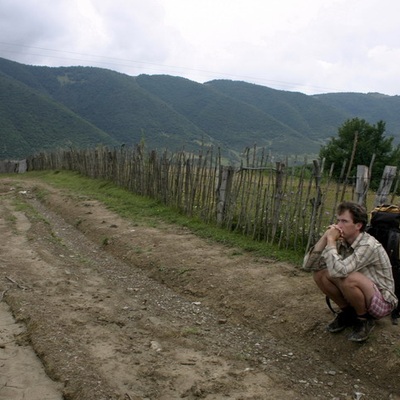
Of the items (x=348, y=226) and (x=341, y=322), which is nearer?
(x=348, y=226)

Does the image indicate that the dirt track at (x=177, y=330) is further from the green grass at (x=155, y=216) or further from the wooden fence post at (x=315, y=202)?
the wooden fence post at (x=315, y=202)

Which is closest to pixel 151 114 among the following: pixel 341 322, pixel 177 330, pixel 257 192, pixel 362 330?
pixel 257 192

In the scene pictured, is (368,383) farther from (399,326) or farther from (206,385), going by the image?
(206,385)

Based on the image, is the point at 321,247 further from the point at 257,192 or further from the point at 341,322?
the point at 257,192

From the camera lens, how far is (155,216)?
27.9 feet

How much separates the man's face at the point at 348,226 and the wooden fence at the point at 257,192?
5.13 ft

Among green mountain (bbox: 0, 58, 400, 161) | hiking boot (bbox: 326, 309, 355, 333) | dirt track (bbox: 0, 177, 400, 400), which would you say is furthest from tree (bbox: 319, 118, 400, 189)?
green mountain (bbox: 0, 58, 400, 161)

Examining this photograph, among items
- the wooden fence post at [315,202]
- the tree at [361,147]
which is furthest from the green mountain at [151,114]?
Result: the wooden fence post at [315,202]

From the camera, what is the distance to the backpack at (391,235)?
10.9 feet

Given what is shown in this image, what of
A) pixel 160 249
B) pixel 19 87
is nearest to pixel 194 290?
pixel 160 249

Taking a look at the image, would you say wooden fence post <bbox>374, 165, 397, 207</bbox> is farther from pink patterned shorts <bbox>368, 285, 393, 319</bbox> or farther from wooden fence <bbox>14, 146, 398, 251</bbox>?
pink patterned shorts <bbox>368, 285, 393, 319</bbox>

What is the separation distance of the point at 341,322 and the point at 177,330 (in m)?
1.43

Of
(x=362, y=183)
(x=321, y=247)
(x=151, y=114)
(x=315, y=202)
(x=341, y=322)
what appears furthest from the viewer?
(x=151, y=114)

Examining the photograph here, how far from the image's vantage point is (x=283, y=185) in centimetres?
609
